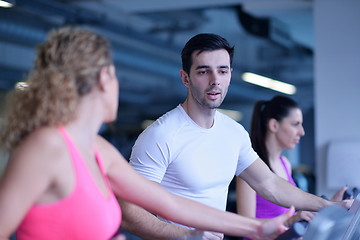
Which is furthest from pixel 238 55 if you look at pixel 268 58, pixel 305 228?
pixel 305 228

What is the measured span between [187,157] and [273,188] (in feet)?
1.49

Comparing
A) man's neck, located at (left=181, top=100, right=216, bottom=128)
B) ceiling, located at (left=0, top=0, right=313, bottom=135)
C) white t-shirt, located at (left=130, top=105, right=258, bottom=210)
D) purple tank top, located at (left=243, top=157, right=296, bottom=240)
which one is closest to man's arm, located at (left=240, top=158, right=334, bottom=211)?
white t-shirt, located at (left=130, top=105, right=258, bottom=210)

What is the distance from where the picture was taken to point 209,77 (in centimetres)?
252

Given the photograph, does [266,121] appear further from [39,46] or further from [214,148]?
[39,46]

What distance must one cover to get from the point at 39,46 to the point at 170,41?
7808 mm

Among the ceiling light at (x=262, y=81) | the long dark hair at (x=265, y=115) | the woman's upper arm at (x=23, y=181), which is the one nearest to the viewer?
the woman's upper arm at (x=23, y=181)

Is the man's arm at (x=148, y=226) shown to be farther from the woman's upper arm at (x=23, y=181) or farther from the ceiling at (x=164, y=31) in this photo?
the ceiling at (x=164, y=31)

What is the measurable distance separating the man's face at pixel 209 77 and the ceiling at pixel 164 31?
3.73 metres

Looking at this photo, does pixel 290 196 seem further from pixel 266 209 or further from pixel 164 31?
pixel 164 31

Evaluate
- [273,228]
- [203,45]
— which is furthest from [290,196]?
[273,228]

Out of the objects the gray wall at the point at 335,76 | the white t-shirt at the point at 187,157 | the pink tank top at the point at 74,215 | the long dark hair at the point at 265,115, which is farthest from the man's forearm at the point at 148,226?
the gray wall at the point at 335,76

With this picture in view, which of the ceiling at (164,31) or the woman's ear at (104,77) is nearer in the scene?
the woman's ear at (104,77)

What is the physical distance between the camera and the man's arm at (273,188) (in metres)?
2.57

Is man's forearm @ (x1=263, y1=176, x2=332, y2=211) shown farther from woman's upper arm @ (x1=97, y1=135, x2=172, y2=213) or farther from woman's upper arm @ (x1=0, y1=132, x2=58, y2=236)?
woman's upper arm @ (x1=0, y1=132, x2=58, y2=236)
